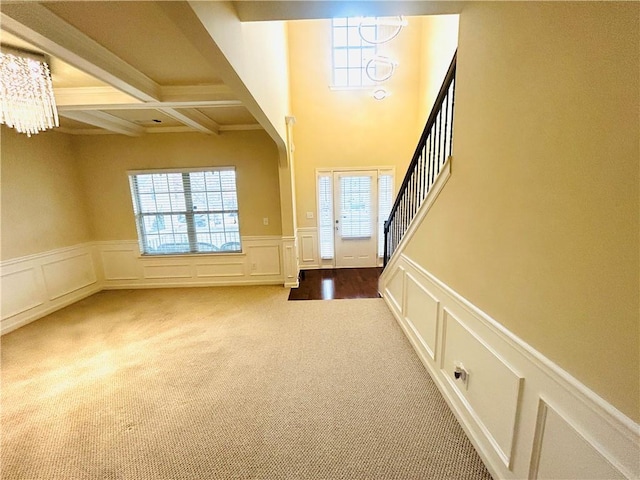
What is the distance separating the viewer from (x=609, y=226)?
0.76 m

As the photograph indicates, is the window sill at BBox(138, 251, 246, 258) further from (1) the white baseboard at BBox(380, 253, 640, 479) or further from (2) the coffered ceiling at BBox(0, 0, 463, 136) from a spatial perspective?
(1) the white baseboard at BBox(380, 253, 640, 479)

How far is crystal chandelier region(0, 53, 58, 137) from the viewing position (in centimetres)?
184

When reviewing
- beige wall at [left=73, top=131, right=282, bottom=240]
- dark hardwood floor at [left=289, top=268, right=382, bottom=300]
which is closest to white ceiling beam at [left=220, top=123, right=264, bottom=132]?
beige wall at [left=73, top=131, right=282, bottom=240]

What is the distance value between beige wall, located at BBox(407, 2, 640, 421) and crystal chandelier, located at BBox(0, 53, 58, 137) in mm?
3005

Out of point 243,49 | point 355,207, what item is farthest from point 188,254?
point 243,49

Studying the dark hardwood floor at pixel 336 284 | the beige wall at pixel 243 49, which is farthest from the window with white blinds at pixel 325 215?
the beige wall at pixel 243 49

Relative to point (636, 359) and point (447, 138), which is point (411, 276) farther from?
point (636, 359)

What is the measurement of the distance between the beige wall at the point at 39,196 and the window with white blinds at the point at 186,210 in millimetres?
822

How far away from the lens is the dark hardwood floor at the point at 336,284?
393cm

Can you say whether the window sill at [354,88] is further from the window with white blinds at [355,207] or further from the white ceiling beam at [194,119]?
the white ceiling beam at [194,119]

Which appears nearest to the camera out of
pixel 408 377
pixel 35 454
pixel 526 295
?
pixel 526 295

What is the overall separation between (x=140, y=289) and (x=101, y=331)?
148cm

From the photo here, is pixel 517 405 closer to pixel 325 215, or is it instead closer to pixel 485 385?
pixel 485 385

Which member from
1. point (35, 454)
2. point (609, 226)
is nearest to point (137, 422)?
point (35, 454)
